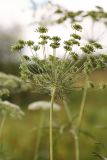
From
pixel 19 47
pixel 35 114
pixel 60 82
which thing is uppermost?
pixel 35 114

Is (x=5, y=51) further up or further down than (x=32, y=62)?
further up

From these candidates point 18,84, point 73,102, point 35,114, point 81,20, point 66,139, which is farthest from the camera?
point 73,102

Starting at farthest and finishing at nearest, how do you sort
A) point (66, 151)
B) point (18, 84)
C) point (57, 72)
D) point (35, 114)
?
point (35, 114) < point (66, 151) < point (18, 84) < point (57, 72)

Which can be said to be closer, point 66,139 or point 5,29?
point 66,139

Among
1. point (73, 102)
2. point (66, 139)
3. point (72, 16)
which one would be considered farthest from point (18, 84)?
point (73, 102)

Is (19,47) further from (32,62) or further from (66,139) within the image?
(66,139)

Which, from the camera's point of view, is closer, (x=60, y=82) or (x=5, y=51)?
(x=60, y=82)

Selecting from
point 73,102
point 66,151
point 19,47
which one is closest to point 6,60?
point 73,102

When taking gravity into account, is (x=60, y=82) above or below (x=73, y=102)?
below

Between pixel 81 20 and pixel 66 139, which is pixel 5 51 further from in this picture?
pixel 81 20
